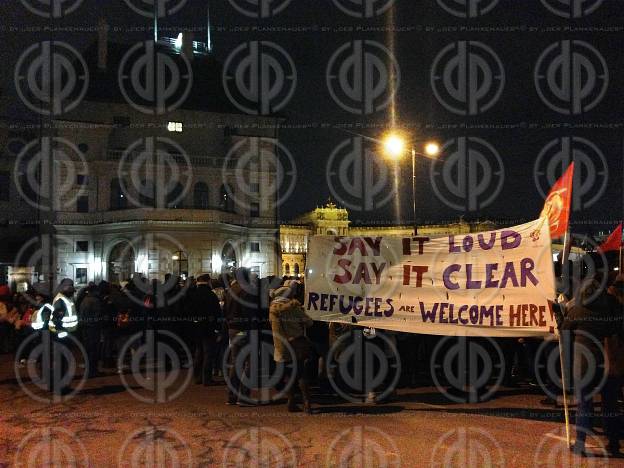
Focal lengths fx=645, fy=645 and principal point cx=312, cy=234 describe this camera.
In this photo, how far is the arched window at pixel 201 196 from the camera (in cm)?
4706

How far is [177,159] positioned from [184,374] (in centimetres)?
3637

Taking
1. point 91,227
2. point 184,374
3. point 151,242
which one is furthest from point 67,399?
point 91,227

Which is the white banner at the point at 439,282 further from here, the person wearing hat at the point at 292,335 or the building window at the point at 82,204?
the building window at the point at 82,204

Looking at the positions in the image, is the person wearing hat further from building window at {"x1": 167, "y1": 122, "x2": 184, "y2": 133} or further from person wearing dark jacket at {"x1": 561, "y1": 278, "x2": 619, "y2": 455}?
building window at {"x1": 167, "y1": 122, "x2": 184, "y2": 133}

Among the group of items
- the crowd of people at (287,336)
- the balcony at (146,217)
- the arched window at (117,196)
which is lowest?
the crowd of people at (287,336)

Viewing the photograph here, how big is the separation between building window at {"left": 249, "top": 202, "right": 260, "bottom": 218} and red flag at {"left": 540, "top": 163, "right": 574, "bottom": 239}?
4207 cm

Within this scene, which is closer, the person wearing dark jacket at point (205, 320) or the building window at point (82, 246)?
the person wearing dark jacket at point (205, 320)

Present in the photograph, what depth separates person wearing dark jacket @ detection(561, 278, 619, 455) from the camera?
268 inches

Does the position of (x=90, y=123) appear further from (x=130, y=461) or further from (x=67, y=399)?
(x=130, y=461)

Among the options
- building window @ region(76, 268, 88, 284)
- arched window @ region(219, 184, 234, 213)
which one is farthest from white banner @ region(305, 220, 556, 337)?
arched window @ region(219, 184, 234, 213)

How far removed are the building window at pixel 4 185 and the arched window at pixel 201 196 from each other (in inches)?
487

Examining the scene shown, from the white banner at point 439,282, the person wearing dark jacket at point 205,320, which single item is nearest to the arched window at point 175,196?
the person wearing dark jacket at point 205,320

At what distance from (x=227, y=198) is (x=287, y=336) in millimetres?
40139

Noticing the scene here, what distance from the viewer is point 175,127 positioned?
4809cm
